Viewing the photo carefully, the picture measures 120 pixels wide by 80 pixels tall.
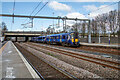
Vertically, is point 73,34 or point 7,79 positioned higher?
point 73,34

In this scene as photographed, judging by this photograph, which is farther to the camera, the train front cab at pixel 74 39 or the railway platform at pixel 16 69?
the train front cab at pixel 74 39

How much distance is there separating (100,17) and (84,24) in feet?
37.4

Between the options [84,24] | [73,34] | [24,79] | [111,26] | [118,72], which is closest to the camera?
[24,79]

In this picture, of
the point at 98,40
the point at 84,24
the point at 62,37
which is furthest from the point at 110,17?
the point at 62,37

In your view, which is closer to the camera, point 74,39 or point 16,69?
point 16,69

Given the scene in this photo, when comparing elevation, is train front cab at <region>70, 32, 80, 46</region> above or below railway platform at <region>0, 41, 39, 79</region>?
above

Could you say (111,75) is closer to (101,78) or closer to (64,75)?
(101,78)

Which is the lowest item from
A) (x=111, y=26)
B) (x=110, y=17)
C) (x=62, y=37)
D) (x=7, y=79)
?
(x=7, y=79)

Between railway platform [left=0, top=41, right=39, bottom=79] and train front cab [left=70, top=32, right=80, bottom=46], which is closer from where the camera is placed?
railway platform [left=0, top=41, right=39, bottom=79]

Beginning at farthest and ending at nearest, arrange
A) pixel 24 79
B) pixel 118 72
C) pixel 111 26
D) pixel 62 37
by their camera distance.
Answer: pixel 111 26 → pixel 62 37 → pixel 118 72 → pixel 24 79

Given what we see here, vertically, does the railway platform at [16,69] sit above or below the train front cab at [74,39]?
below

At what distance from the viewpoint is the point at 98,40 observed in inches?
1415

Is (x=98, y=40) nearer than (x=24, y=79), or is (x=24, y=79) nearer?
(x=24, y=79)

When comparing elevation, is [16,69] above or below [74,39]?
below
